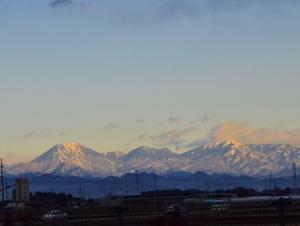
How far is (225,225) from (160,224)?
1030 inches

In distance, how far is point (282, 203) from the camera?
27.3m

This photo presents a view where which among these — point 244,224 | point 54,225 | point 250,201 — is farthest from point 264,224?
point 250,201

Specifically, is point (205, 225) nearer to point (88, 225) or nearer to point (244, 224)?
point (244, 224)

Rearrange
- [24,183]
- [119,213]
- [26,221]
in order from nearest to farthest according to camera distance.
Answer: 1. [119,213]
2. [26,221]
3. [24,183]

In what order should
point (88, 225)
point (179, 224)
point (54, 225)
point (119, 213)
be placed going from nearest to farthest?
point (179, 224), point (119, 213), point (54, 225), point (88, 225)

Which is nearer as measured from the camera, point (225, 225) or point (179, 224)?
point (179, 224)

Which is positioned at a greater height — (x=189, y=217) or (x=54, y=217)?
(x=54, y=217)

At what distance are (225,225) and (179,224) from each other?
26.2 metres

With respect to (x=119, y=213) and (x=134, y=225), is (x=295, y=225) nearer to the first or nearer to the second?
(x=134, y=225)

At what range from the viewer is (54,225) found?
55.5 metres

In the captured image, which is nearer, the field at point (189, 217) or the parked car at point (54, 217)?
the field at point (189, 217)

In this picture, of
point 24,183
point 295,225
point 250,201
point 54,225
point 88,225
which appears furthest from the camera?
point 250,201

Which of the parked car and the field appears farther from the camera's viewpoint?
the parked car

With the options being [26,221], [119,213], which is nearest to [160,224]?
[119,213]
